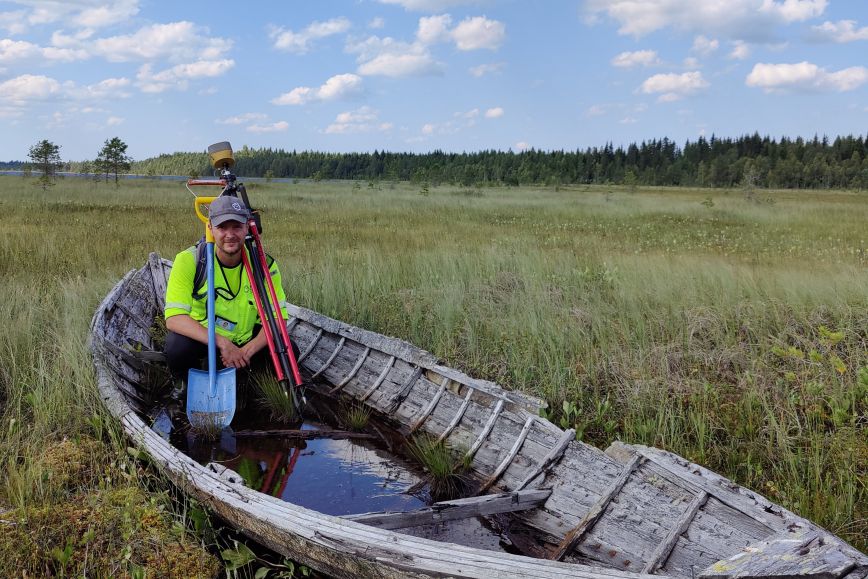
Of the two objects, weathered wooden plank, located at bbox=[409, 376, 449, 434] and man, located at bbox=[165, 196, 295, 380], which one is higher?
man, located at bbox=[165, 196, 295, 380]

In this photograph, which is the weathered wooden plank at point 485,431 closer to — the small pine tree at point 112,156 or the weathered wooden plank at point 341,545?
the weathered wooden plank at point 341,545

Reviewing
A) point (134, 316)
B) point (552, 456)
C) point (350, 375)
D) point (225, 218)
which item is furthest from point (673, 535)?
point (134, 316)

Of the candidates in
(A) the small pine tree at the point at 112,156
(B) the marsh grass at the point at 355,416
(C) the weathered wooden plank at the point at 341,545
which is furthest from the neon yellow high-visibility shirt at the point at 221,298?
(A) the small pine tree at the point at 112,156

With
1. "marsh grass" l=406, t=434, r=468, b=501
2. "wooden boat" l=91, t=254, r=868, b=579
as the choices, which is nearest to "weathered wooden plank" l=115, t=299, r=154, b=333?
"wooden boat" l=91, t=254, r=868, b=579

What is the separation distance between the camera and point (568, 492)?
3873 mm

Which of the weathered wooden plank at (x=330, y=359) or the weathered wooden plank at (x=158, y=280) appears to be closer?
the weathered wooden plank at (x=330, y=359)

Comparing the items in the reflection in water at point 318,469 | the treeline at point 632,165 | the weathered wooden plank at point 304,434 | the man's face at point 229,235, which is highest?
the treeline at point 632,165

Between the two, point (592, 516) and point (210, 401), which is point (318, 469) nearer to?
point (210, 401)

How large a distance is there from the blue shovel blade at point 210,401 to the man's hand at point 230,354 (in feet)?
0.21

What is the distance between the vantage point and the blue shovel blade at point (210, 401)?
503cm

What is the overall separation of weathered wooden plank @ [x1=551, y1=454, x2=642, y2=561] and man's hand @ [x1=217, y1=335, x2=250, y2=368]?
2.94 m

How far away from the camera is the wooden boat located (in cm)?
257

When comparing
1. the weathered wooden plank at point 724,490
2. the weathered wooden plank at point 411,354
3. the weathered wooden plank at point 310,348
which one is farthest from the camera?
the weathered wooden plank at point 310,348

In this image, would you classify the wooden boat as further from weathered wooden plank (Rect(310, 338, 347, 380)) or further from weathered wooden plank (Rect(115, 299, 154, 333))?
weathered wooden plank (Rect(115, 299, 154, 333))
